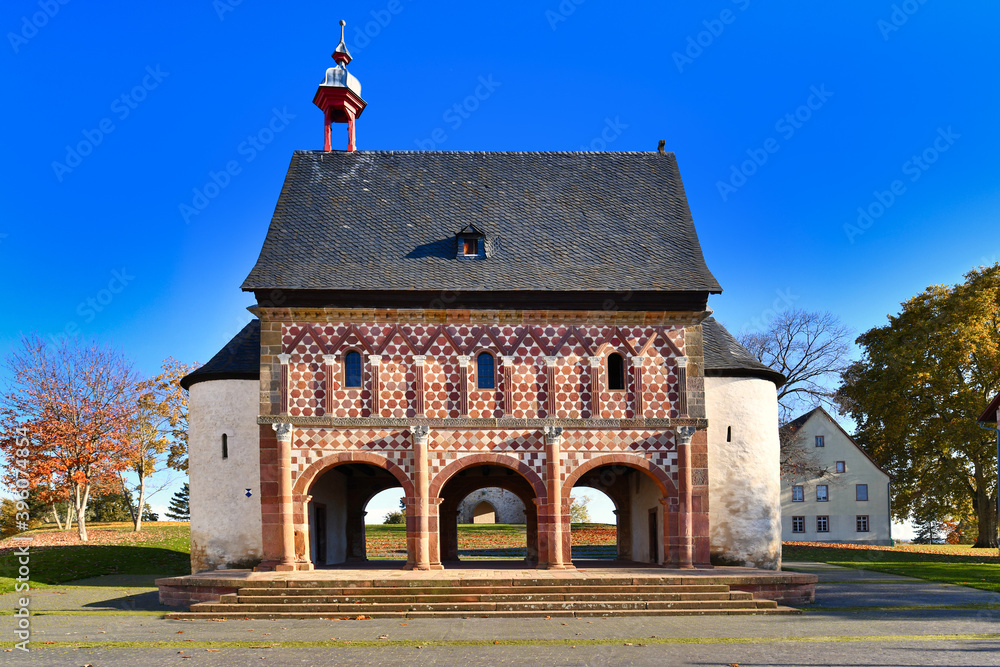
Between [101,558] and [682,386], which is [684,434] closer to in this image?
[682,386]

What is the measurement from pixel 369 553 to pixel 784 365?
21.5 meters

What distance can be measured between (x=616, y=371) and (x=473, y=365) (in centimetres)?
384

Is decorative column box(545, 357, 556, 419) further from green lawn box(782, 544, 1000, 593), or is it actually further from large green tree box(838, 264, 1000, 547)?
large green tree box(838, 264, 1000, 547)

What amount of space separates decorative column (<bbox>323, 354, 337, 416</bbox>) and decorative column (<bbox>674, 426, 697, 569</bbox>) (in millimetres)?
8946

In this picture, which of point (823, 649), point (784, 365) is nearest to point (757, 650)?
point (823, 649)

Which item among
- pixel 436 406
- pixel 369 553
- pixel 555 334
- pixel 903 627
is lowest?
pixel 369 553

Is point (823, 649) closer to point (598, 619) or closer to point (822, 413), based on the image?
point (598, 619)

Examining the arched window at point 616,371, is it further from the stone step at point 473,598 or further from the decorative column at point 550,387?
the stone step at point 473,598

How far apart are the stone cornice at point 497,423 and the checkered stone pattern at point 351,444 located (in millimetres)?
183

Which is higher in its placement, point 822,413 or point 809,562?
point 822,413

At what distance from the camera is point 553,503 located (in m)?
22.6

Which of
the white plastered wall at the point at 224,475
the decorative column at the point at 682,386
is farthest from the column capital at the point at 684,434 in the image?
the white plastered wall at the point at 224,475

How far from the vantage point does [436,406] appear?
2294cm

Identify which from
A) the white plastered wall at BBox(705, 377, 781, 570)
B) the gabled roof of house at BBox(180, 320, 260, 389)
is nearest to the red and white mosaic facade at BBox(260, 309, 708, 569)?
the white plastered wall at BBox(705, 377, 781, 570)
